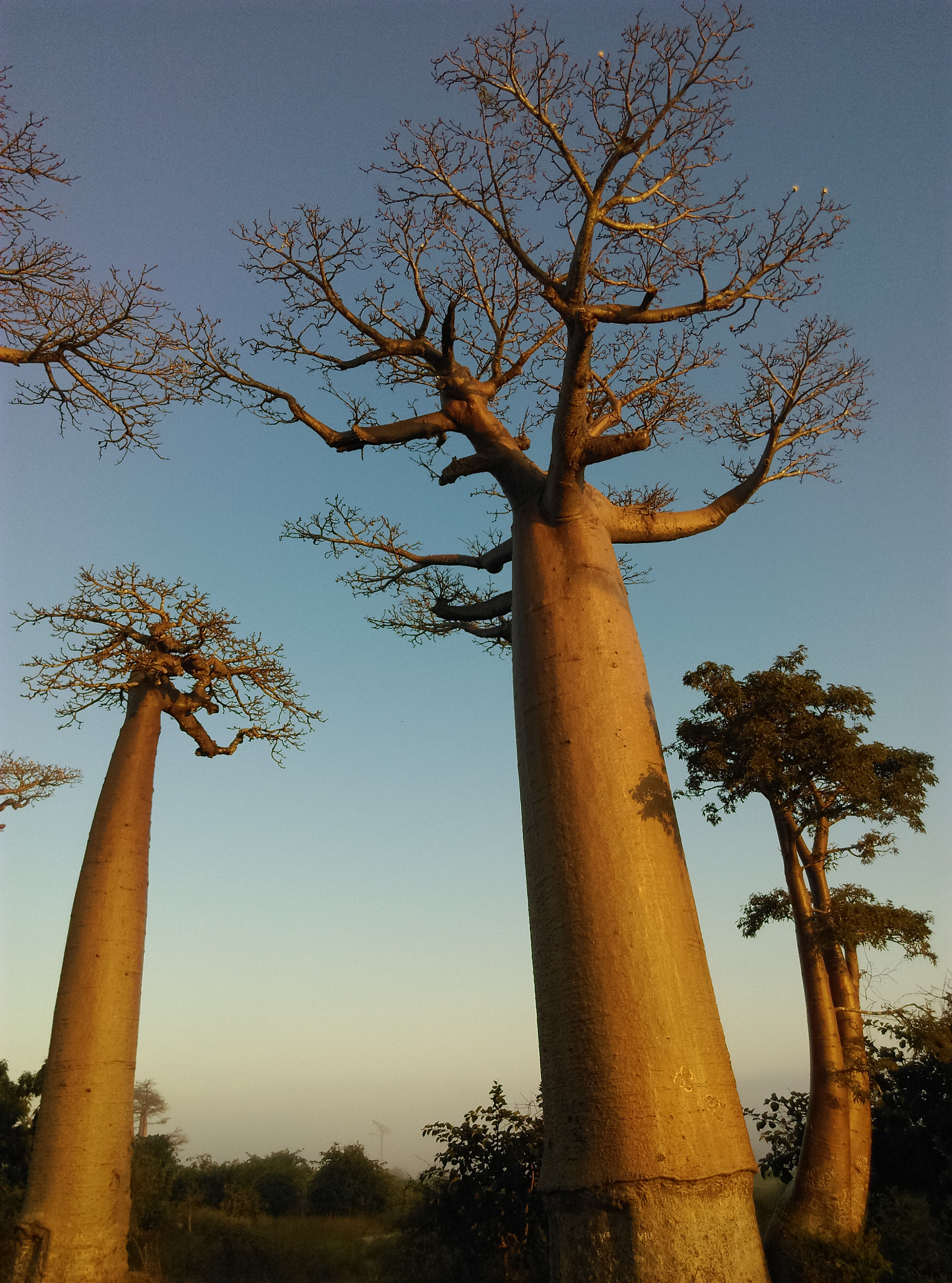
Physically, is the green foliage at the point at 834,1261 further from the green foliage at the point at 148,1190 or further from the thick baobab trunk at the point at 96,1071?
the green foliage at the point at 148,1190

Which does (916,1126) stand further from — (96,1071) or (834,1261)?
(96,1071)

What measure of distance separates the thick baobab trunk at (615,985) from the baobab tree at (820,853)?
126 inches

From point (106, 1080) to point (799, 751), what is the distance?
18.8 ft

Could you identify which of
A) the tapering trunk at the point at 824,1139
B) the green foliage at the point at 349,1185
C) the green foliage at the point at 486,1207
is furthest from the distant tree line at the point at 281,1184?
the tapering trunk at the point at 824,1139

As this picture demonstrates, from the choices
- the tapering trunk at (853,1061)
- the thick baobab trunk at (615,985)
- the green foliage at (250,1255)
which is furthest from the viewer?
the green foliage at (250,1255)

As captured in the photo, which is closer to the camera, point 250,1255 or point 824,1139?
point 824,1139

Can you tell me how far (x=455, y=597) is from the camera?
7602 millimetres

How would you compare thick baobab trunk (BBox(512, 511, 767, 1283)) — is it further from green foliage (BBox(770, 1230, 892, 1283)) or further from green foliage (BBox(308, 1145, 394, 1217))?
green foliage (BBox(308, 1145, 394, 1217))

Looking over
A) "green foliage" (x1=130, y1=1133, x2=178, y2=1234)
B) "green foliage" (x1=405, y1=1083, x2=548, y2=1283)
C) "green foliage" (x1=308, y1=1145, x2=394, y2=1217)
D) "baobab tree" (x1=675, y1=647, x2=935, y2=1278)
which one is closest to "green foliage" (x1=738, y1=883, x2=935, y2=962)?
"baobab tree" (x1=675, y1=647, x2=935, y2=1278)

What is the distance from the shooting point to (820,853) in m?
7.61

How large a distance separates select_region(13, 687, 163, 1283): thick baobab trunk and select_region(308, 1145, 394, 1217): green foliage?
25.5 feet

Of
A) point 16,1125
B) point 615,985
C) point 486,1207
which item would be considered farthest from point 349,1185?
point 615,985

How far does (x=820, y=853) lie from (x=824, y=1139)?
2121 millimetres

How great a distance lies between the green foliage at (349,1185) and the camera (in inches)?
526
